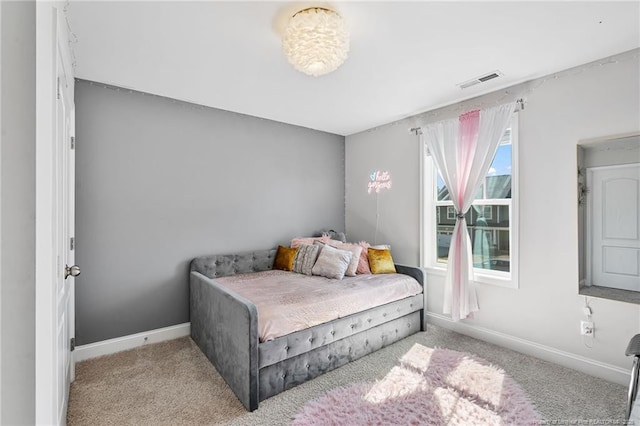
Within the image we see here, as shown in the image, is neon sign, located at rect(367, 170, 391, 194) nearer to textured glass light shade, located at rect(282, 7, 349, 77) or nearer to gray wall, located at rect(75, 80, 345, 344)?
gray wall, located at rect(75, 80, 345, 344)

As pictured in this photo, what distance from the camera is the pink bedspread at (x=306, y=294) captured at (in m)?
2.14

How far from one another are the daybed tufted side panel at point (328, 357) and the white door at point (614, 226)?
162cm

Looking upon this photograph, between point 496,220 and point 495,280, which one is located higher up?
point 496,220

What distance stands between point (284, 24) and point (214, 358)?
2.54 m

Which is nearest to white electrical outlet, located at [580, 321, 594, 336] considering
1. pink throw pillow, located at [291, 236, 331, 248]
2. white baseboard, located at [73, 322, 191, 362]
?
pink throw pillow, located at [291, 236, 331, 248]

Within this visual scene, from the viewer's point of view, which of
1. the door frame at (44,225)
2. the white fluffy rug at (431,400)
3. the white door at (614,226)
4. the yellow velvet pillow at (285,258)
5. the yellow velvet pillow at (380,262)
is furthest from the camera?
the yellow velvet pillow at (285,258)

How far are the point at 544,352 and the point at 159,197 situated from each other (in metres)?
3.83

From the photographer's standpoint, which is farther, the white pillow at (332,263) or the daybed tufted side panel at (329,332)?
the white pillow at (332,263)

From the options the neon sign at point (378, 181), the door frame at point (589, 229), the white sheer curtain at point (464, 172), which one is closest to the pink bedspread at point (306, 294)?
the white sheer curtain at point (464, 172)

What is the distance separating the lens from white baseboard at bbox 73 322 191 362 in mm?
2582

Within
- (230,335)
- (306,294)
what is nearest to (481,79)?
(306,294)

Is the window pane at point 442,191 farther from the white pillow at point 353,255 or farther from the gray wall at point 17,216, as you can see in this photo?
the gray wall at point 17,216

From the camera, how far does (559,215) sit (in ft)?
8.23

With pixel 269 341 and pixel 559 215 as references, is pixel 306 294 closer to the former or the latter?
pixel 269 341
